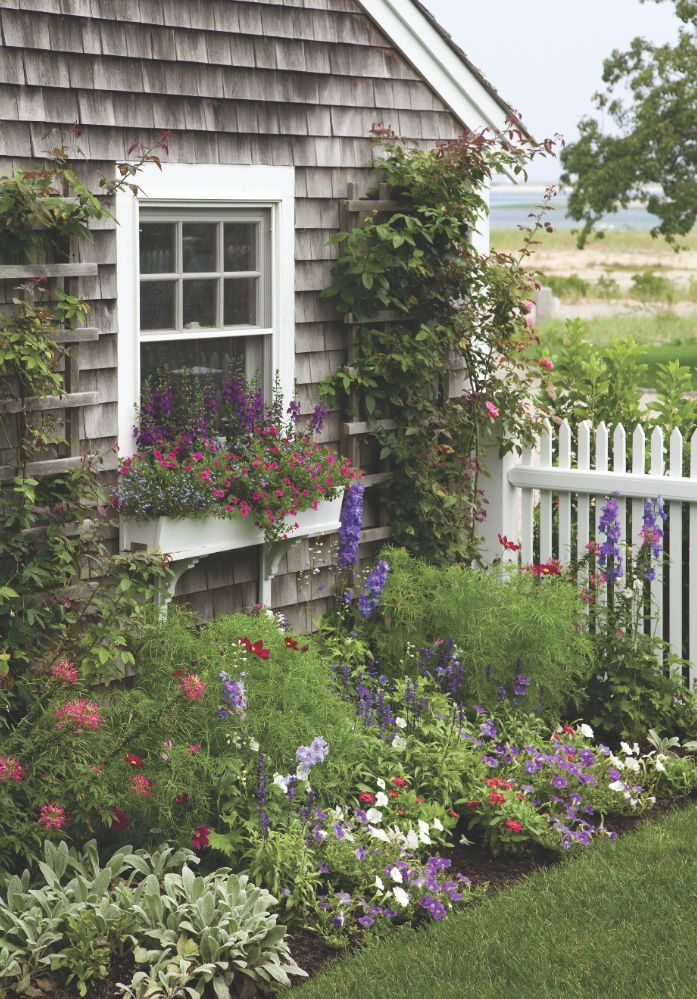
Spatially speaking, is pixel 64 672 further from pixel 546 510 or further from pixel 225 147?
pixel 546 510

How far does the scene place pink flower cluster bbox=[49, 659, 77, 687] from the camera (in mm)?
4625

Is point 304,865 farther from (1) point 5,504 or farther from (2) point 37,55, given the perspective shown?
(2) point 37,55

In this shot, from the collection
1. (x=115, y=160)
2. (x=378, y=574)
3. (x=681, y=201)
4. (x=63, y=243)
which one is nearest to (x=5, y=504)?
(x=63, y=243)

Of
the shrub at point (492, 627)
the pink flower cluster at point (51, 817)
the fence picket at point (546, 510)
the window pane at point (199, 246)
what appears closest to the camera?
the pink flower cluster at point (51, 817)

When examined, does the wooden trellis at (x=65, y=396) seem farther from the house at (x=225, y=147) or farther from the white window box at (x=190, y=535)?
the white window box at (x=190, y=535)

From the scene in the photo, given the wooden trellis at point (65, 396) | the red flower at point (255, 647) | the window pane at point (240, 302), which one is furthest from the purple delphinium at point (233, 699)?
the window pane at point (240, 302)

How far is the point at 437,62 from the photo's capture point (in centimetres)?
677

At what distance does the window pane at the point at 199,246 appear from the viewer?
578cm

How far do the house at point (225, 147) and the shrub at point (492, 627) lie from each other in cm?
53

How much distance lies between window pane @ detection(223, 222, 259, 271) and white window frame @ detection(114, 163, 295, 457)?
0.30ft

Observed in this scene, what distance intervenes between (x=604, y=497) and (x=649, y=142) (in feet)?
66.4

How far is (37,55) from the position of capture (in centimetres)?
498

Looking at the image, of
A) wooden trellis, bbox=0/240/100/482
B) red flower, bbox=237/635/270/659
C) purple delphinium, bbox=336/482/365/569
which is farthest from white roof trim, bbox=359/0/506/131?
red flower, bbox=237/635/270/659

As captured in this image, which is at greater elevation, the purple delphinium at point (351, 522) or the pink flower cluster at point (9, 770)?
the purple delphinium at point (351, 522)
